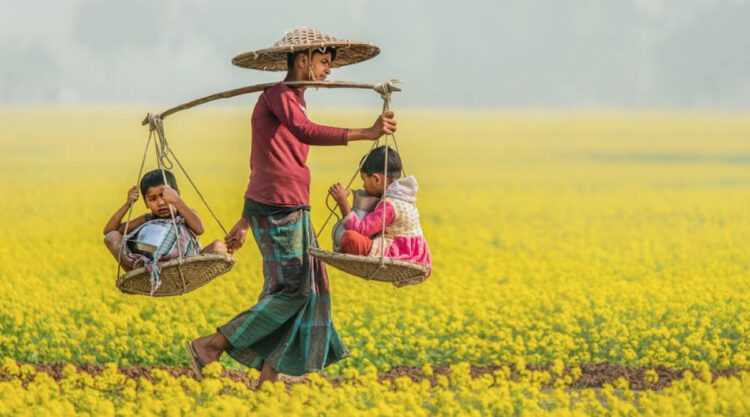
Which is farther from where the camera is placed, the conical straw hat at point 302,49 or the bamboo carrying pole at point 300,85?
the conical straw hat at point 302,49

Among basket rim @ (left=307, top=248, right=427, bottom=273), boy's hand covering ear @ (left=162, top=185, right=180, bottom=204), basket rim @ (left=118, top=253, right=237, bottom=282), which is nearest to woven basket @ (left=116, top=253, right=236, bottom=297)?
basket rim @ (left=118, top=253, right=237, bottom=282)

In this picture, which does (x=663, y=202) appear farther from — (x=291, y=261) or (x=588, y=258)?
(x=291, y=261)

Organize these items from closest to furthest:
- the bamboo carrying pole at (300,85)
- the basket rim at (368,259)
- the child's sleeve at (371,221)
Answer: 1. the basket rim at (368,259)
2. the bamboo carrying pole at (300,85)
3. the child's sleeve at (371,221)

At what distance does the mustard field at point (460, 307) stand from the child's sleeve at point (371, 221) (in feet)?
2.83

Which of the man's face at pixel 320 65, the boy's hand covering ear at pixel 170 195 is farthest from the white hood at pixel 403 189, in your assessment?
the boy's hand covering ear at pixel 170 195

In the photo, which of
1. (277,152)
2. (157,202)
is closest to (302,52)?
(277,152)

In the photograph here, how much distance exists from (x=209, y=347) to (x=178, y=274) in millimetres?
591

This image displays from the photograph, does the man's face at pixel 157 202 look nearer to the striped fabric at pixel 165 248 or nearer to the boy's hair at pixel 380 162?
the striped fabric at pixel 165 248

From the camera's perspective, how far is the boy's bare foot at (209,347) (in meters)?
7.61

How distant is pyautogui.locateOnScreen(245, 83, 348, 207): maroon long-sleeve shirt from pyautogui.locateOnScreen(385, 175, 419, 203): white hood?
0.46 m

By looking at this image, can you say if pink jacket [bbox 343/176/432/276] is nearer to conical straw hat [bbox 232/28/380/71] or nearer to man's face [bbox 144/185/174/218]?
conical straw hat [bbox 232/28/380/71]

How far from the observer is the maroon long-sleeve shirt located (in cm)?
730

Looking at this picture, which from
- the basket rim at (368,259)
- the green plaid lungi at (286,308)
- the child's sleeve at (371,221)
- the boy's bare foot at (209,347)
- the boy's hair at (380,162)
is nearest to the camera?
the basket rim at (368,259)

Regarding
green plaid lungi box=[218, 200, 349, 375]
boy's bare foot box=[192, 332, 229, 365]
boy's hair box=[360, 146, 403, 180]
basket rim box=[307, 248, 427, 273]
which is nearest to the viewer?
basket rim box=[307, 248, 427, 273]
